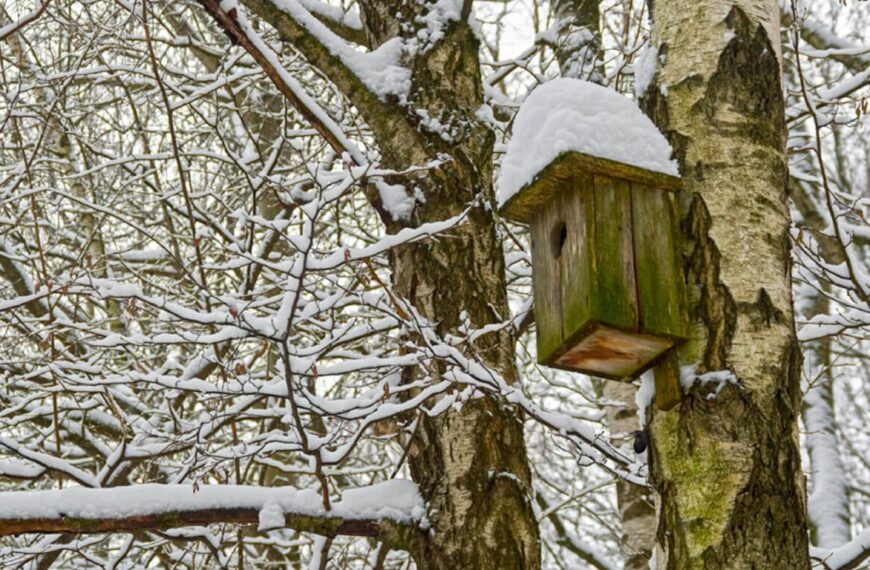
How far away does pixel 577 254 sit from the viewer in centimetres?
225

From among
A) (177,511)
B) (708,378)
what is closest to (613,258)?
(708,378)

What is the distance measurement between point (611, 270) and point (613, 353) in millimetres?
181

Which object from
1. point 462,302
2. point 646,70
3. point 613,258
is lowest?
point 613,258

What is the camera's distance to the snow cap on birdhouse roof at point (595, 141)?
220 centimetres

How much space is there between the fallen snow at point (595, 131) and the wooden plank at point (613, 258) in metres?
0.07

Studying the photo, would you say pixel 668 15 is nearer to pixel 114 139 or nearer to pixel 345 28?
pixel 345 28

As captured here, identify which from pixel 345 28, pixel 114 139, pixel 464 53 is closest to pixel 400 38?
pixel 464 53

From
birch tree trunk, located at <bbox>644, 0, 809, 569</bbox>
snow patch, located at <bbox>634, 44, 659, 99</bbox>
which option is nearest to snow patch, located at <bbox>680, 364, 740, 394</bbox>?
birch tree trunk, located at <bbox>644, 0, 809, 569</bbox>

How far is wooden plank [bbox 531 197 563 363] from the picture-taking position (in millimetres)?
2330

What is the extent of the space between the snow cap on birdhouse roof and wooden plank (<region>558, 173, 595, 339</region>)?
46mm

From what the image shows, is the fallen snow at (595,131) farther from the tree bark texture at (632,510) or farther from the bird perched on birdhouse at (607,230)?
the tree bark texture at (632,510)

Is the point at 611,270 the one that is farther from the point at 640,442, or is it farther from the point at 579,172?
the point at 640,442

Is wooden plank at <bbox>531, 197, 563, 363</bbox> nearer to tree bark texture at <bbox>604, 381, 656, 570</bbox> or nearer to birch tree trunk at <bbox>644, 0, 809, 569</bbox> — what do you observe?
birch tree trunk at <bbox>644, 0, 809, 569</bbox>

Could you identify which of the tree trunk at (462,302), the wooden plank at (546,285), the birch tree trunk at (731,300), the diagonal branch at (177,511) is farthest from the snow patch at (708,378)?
the diagonal branch at (177,511)
